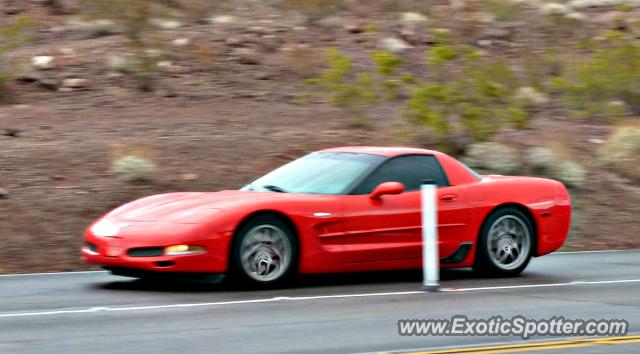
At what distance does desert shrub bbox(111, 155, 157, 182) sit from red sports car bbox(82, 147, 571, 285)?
4879mm

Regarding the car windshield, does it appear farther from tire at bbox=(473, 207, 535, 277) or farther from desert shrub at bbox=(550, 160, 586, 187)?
desert shrub at bbox=(550, 160, 586, 187)

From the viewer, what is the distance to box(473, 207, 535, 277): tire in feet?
37.8

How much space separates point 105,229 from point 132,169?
5766mm

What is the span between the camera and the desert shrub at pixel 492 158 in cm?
1873

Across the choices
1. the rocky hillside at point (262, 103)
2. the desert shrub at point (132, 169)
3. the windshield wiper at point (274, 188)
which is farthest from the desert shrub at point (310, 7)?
the windshield wiper at point (274, 188)

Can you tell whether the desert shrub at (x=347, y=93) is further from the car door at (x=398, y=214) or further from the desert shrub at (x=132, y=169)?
the car door at (x=398, y=214)

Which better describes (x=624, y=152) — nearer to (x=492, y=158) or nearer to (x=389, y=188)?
(x=492, y=158)

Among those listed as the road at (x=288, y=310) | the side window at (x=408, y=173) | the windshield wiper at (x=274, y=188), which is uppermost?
the side window at (x=408, y=173)

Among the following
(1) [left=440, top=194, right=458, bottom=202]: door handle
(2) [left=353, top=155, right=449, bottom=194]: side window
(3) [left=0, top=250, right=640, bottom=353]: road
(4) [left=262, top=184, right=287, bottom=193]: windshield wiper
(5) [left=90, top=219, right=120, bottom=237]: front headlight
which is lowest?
(3) [left=0, top=250, right=640, bottom=353]: road

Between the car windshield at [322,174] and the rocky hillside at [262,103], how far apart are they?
3.14m

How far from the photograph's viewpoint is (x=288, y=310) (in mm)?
8930

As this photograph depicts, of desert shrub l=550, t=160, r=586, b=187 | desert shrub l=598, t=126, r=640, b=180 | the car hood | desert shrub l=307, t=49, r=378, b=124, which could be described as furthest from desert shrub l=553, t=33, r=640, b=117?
the car hood

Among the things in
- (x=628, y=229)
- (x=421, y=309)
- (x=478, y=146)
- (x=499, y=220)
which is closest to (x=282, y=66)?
(x=478, y=146)

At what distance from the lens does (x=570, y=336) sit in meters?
7.88
